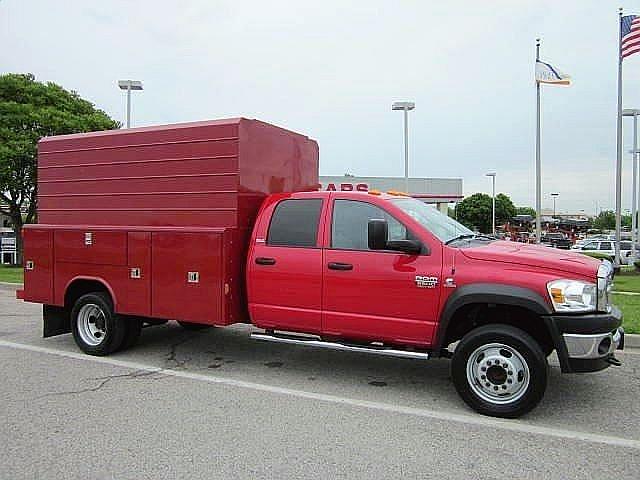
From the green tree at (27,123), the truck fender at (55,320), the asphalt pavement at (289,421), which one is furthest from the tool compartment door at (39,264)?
the green tree at (27,123)

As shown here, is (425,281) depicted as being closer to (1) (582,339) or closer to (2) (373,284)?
(2) (373,284)

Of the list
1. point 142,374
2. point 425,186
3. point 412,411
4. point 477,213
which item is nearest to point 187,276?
point 142,374

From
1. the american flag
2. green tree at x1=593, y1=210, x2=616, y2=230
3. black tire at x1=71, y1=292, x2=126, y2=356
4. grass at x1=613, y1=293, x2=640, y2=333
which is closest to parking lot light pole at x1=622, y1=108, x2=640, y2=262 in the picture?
the american flag

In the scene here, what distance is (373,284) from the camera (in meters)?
5.53

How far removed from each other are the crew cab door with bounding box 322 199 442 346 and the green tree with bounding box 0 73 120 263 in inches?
769

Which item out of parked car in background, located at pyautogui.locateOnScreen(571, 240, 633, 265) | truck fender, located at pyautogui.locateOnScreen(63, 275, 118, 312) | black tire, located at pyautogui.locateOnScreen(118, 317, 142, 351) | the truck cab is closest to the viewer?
the truck cab

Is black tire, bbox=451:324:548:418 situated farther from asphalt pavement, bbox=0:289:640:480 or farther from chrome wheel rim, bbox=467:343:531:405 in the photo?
asphalt pavement, bbox=0:289:640:480

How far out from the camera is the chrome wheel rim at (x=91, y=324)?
287 inches

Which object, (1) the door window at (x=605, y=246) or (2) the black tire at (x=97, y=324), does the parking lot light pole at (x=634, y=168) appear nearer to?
(1) the door window at (x=605, y=246)

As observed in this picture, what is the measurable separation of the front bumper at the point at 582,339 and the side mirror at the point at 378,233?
158cm

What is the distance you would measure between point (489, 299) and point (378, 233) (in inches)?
44.4

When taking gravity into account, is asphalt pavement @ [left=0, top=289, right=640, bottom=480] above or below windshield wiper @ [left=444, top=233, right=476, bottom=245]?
below

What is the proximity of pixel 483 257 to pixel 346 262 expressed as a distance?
130 cm

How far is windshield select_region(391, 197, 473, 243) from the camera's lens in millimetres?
5621
